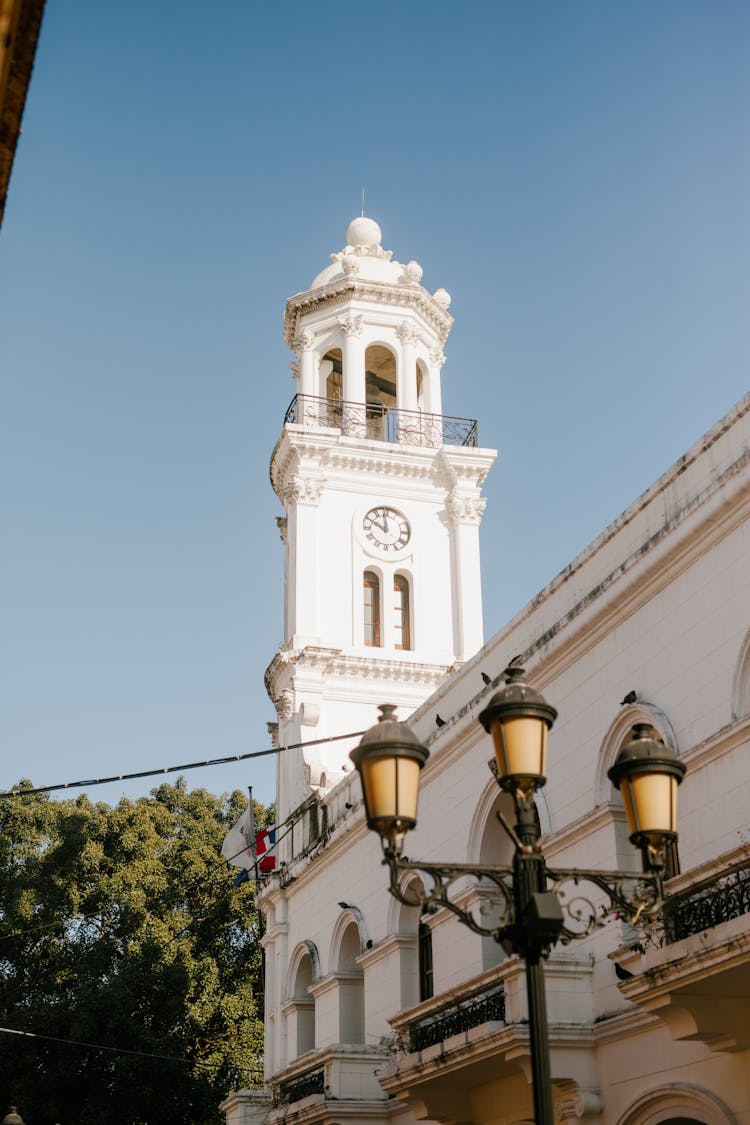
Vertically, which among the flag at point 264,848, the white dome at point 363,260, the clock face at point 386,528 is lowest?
the flag at point 264,848

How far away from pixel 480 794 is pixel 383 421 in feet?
53.2

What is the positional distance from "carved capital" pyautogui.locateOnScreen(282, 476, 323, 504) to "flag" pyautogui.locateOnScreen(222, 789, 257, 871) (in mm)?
6812

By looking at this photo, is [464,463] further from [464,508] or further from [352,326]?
[352,326]

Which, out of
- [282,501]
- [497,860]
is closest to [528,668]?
[497,860]

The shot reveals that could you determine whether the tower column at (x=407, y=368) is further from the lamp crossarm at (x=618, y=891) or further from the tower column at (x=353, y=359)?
the lamp crossarm at (x=618, y=891)

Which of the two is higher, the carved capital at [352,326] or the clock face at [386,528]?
the carved capital at [352,326]

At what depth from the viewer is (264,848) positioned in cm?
2645

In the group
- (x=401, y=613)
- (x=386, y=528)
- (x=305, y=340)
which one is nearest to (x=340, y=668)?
(x=401, y=613)

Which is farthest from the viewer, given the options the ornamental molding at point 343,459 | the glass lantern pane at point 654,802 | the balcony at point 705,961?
the ornamental molding at point 343,459

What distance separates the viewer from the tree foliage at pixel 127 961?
31.1m

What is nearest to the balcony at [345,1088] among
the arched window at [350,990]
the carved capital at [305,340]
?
the arched window at [350,990]

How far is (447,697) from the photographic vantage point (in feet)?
64.4

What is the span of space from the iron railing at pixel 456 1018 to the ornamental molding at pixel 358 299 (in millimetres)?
19824

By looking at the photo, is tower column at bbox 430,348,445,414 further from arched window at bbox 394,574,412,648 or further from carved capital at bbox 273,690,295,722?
carved capital at bbox 273,690,295,722
